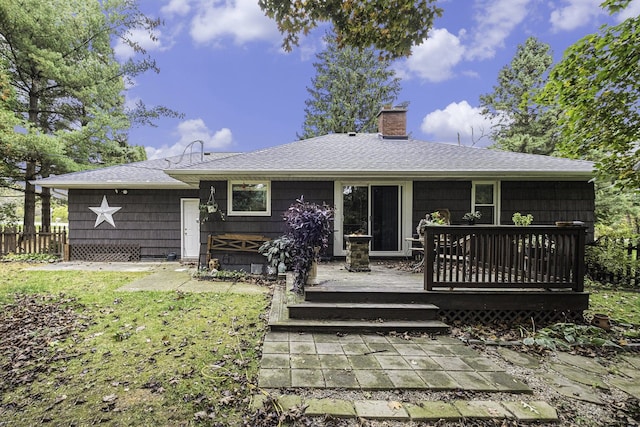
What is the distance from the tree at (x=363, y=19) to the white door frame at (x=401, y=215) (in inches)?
162

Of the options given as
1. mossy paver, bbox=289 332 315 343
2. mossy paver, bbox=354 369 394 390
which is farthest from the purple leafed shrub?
mossy paver, bbox=354 369 394 390

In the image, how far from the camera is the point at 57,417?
91.0 inches

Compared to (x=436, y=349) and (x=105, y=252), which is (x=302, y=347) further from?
(x=105, y=252)

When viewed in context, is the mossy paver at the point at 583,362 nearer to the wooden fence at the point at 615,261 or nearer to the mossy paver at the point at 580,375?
the mossy paver at the point at 580,375

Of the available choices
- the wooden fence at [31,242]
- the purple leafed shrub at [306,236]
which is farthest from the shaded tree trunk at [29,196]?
the purple leafed shrub at [306,236]

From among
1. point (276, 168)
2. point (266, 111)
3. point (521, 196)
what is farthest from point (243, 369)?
point (266, 111)

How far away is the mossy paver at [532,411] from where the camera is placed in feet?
7.55

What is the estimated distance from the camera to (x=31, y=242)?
10.2m

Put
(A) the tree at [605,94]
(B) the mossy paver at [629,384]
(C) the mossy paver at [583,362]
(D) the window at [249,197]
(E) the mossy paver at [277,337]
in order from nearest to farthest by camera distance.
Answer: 1. (B) the mossy paver at [629,384]
2. (C) the mossy paver at [583,362]
3. (A) the tree at [605,94]
4. (E) the mossy paver at [277,337]
5. (D) the window at [249,197]

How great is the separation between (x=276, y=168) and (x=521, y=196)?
20.7 ft

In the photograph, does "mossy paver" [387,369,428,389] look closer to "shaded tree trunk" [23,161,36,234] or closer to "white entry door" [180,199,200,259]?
"white entry door" [180,199,200,259]

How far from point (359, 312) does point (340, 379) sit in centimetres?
157

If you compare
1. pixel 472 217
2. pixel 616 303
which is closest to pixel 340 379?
pixel 616 303

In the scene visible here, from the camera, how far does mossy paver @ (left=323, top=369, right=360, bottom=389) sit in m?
2.67
